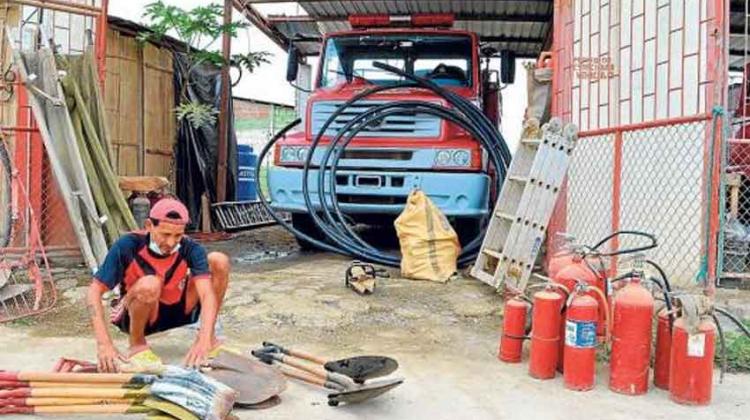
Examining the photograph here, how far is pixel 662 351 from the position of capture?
387cm

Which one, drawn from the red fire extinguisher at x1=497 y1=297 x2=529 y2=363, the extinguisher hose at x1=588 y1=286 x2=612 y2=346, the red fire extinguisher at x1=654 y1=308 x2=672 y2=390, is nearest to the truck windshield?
the red fire extinguisher at x1=497 y1=297 x2=529 y2=363

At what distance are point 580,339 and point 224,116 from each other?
720 centimetres

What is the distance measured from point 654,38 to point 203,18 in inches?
226

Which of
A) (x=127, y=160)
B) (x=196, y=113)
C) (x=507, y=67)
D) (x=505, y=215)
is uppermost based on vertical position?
(x=507, y=67)

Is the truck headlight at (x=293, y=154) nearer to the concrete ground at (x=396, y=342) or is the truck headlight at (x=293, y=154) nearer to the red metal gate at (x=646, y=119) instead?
the concrete ground at (x=396, y=342)

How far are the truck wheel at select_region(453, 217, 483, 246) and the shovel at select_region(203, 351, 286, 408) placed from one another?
4354 millimetres

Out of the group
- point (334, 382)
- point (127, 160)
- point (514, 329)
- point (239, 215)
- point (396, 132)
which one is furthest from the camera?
point (239, 215)

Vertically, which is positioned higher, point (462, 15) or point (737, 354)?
point (462, 15)

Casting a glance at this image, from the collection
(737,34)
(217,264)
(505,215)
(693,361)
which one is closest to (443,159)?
(505,215)

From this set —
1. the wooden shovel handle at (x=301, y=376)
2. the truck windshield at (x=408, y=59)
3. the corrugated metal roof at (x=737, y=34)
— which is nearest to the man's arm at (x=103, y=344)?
the wooden shovel handle at (x=301, y=376)

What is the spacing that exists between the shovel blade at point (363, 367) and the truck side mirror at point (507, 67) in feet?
17.7

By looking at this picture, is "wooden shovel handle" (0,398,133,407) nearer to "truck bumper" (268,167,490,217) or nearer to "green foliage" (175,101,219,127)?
"truck bumper" (268,167,490,217)

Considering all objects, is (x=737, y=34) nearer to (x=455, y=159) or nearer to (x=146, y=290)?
(x=455, y=159)

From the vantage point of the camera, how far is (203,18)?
9.34 metres
